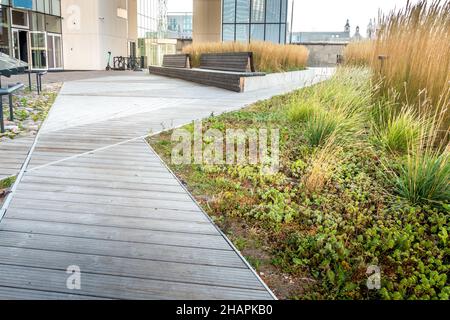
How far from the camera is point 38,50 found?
20.8 m

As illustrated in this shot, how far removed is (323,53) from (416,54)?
21138 mm

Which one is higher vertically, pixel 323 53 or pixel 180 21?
pixel 180 21

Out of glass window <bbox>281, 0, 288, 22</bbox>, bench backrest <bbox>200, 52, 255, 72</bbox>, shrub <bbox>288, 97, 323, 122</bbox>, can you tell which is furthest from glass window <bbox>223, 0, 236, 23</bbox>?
shrub <bbox>288, 97, 323, 122</bbox>

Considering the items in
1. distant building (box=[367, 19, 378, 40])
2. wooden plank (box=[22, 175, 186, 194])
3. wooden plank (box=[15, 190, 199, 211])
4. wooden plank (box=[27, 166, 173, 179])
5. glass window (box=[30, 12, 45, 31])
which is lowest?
wooden plank (box=[15, 190, 199, 211])

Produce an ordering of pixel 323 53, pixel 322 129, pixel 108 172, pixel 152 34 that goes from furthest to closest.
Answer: pixel 152 34, pixel 323 53, pixel 322 129, pixel 108 172

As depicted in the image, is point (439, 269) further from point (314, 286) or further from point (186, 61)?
point (186, 61)

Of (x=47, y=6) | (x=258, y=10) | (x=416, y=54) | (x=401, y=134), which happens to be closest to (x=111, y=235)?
(x=401, y=134)

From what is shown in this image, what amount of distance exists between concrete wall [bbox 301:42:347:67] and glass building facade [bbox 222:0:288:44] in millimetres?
2146

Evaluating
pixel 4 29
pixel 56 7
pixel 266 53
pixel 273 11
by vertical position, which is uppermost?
pixel 273 11

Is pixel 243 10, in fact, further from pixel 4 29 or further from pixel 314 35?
pixel 4 29

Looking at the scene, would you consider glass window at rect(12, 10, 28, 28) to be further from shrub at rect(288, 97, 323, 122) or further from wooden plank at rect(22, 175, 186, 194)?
wooden plank at rect(22, 175, 186, 194)

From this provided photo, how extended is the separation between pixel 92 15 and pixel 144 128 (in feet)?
64.4

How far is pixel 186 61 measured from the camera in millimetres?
15133

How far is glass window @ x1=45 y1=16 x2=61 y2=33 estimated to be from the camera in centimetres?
2120
